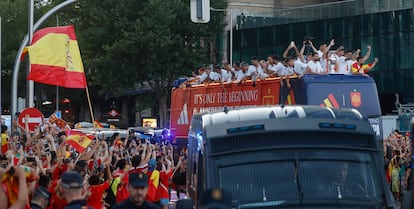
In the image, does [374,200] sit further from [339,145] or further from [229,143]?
[229,143]

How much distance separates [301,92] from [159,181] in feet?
19.3

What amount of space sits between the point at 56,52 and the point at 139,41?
1041 inches

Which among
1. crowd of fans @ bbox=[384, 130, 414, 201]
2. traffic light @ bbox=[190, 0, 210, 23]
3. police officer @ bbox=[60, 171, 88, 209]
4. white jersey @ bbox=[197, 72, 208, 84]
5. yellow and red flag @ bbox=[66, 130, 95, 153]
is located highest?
traffic light @ bbox=[190, 0, 210, 23]

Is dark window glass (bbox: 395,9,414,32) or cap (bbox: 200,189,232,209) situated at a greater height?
dark window glass (bbox: 395,9,414,32)

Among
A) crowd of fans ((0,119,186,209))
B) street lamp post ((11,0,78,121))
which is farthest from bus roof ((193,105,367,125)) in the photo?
street lamp post ((11,0,78,121))

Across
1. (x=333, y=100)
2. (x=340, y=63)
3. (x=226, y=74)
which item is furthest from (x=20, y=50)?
(x=333, y=100)

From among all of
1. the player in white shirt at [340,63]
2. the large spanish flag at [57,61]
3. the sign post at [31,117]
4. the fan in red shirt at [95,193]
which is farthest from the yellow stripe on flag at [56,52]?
the fan in red shirt at [95,193]

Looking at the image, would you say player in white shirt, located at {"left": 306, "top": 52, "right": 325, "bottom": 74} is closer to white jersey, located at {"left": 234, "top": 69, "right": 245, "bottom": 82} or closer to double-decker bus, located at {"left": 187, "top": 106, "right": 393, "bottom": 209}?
white jersey, located at {"left": 234, "top": 69, "right": 245, "bottom": 82}

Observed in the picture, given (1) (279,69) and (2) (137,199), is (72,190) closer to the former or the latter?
(2) (137,199)

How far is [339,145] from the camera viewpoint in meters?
9.01

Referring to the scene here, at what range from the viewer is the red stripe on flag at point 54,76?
78.2 feet

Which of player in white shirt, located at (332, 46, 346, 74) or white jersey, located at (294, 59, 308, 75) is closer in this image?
white jersey, located at (294, 59, 308, 75)

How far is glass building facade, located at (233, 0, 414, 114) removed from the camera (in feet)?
174

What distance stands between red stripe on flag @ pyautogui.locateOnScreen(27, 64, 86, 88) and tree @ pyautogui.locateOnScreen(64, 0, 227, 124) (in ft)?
85.9
